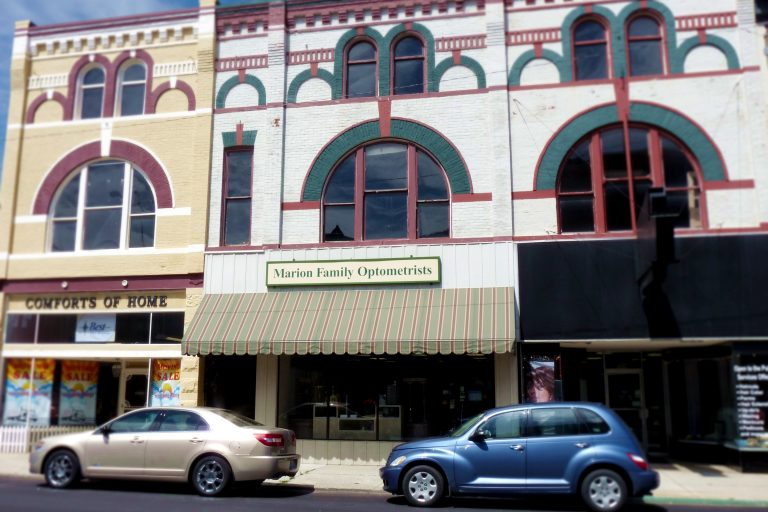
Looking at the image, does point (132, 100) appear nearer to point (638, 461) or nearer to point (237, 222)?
point (237, 222)

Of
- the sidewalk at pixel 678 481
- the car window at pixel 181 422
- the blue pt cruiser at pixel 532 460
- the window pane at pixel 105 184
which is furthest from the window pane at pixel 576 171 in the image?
the window pane at pixel 105 184

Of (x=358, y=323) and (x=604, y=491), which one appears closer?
(x=604, y=491)

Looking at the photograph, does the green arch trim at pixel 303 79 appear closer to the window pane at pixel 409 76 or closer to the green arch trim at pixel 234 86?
the green arch trim at pixel 234 86

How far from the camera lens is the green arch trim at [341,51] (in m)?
17.0

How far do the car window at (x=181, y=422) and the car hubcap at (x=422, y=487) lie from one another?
358 cm

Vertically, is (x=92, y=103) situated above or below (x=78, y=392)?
above

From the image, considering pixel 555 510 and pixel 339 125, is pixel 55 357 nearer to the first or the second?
pixel 339 125

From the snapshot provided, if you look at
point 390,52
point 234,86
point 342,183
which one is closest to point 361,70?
point 390,52

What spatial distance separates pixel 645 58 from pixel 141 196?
41.4 feet

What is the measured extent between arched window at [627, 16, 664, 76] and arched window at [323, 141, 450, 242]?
5.10 m

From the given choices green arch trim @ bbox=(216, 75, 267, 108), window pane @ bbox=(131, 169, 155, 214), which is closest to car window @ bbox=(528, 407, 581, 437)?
green arch trim @ bbox=(216, 75, 267, 108)

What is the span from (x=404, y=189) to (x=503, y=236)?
264 centimetres

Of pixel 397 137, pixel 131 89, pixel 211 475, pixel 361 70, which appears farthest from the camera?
pixel 131 89

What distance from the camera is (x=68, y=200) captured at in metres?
18.1
